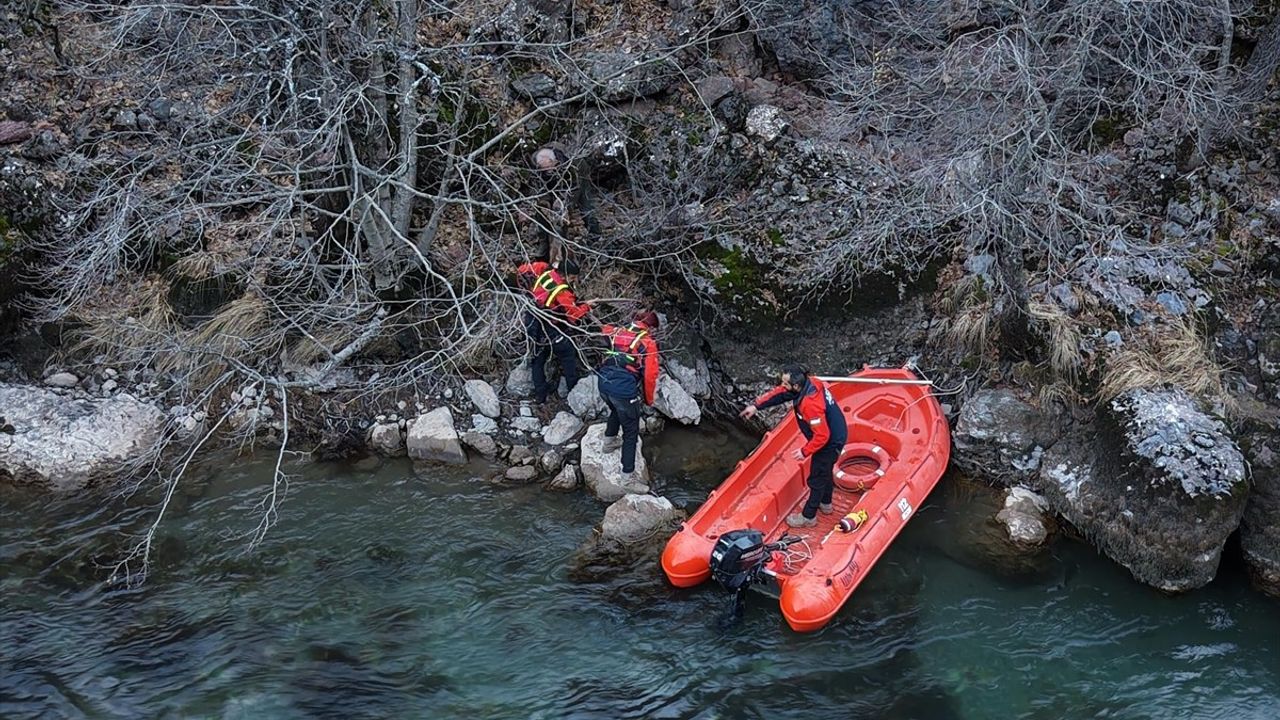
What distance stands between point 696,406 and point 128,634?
14.7 ft

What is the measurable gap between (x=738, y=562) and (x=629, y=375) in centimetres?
174

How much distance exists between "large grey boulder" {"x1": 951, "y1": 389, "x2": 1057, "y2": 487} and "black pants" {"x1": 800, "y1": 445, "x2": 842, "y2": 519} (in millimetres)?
1218

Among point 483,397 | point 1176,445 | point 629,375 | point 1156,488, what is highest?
point 629,375

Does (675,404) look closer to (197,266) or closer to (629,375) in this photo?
(629,375)

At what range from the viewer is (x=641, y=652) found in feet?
20.2

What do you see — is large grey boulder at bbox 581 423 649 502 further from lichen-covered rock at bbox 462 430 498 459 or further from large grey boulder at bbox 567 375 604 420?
lichen-covered rock at bbox 462 430 498 459

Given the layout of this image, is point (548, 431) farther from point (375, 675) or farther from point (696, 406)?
point (375, 675)

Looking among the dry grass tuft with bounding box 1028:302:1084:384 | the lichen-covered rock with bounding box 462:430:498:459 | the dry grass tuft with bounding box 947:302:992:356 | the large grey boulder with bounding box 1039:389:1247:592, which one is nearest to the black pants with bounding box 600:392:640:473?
the lichen-covered rock with bounding box 462:430:498:459

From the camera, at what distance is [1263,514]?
258 inches

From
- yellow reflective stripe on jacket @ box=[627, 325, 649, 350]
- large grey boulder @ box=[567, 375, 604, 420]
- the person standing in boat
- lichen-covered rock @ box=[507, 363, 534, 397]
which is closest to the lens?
the person standing in boat

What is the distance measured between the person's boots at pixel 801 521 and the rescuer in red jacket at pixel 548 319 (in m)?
2.15

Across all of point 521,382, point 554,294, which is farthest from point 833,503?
point 521,382

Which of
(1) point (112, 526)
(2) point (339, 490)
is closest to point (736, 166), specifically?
(2) point (339, 490)

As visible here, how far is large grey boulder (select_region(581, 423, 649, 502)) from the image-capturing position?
24.5ft
